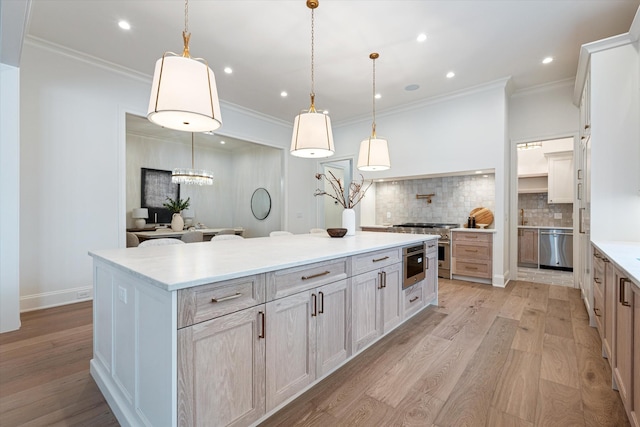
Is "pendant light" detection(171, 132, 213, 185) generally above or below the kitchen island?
above

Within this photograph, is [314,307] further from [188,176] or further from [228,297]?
[188,176]

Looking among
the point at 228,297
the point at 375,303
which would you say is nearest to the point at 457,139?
the point at 375,303

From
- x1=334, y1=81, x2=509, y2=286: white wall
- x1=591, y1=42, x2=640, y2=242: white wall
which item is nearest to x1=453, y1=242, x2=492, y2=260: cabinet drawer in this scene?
x1=334, y1=81, x2=509, y2=286: white wall

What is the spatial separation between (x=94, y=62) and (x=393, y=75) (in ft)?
13.0

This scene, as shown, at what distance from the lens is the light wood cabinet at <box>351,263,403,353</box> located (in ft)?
7.04

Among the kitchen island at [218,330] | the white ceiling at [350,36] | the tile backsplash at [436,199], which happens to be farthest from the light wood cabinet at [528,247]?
the kitchen island at [218,330]

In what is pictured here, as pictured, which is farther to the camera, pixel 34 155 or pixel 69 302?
pixel 69 302

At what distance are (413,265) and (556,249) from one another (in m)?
4.60

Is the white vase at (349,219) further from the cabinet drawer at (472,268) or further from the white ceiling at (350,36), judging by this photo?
the cabinet drawer at (472,268)

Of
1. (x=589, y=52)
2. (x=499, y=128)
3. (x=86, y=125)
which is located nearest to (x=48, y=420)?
(x=86, y=125)

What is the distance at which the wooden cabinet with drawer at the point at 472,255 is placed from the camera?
4508mm

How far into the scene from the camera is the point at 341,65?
3.90m

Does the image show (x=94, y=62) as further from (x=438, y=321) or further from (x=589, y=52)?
(x=589, y=52)

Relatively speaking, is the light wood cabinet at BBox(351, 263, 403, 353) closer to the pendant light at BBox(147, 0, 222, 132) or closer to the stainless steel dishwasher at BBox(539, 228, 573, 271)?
the pendant light at BBox(147, 0, 222, 132)
